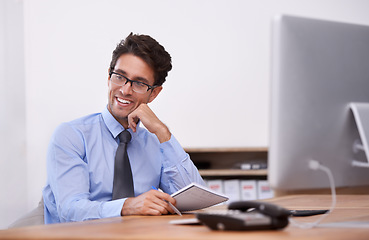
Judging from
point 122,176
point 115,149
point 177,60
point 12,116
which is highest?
point 177,60

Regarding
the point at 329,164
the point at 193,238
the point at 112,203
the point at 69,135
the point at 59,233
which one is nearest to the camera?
the point at 193,238

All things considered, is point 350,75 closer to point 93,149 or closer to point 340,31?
point 340,31

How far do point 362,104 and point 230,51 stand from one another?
9.66 feet

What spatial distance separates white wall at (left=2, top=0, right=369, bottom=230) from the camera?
3824 millimetres

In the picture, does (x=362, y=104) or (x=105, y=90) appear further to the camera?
(x=105, y=90)

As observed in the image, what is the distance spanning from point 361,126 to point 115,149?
109 centimetres

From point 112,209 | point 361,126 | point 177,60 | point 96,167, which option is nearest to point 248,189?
point 177,60

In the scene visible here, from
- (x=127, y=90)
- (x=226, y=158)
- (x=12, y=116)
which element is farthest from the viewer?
(x=12, y=116)

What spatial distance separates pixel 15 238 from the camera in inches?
31.5

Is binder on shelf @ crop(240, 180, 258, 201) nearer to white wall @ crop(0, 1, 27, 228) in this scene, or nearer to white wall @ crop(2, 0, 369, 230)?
white wall @ crop(2, 0, 369, 230)

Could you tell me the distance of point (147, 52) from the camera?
1947mm

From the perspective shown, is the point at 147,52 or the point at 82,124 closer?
the point at 82,124

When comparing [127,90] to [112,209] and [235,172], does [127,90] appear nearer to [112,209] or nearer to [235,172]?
[112,209]

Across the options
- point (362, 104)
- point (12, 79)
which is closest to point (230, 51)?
point (12, 79)
